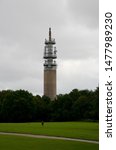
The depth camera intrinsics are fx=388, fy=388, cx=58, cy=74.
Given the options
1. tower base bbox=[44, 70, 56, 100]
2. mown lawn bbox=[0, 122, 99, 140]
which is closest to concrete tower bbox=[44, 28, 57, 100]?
tower base bbox=[44, 70, 56, 100]

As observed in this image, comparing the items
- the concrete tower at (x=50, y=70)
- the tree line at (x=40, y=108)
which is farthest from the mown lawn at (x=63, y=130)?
the concrete tower at (x=50, y=70)

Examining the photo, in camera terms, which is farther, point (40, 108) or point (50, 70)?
point (50, 70)

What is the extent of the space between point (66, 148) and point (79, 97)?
83.8 metres

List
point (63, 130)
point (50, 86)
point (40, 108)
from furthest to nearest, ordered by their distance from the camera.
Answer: point (50, 86), point (40, 108), point (63, 130)

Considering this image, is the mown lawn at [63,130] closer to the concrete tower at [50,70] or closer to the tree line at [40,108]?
the tree line at [40,108]

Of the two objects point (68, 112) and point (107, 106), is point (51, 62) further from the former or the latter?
point (107, 106)

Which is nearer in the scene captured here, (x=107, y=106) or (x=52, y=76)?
(x=107, y=106)

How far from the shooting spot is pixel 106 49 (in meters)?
4.84

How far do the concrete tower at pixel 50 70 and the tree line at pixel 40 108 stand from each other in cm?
2373

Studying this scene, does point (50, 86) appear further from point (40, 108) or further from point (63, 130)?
point (63, 130)

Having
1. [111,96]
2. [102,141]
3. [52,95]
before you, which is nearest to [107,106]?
[111,96]

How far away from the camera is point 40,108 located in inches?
4279

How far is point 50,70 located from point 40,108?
38.7 meters

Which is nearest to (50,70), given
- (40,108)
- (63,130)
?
(40,108)
